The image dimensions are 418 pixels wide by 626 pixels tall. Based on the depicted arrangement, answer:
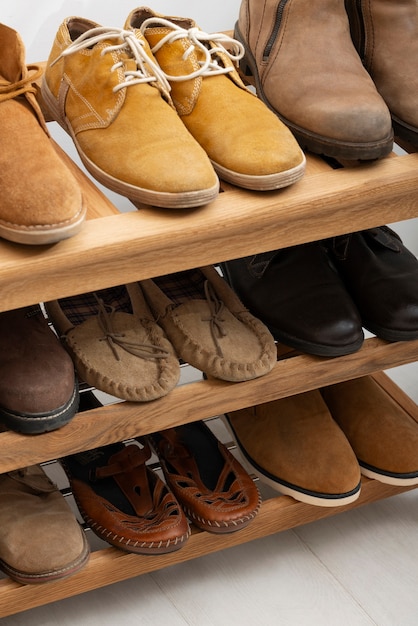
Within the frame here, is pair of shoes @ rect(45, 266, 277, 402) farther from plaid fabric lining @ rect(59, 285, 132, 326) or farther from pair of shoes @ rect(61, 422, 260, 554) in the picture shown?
pair of shoes @ rect(61, 422, 260, 554)

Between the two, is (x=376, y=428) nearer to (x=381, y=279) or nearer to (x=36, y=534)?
(x=381, y=279)

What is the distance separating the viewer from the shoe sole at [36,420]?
100 centimetres

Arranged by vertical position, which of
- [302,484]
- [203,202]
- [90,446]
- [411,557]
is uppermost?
[203,202]

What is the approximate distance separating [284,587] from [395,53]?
74 cm

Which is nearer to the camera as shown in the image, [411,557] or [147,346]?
[147,346]

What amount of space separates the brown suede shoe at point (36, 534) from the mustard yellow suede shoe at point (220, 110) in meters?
0.50

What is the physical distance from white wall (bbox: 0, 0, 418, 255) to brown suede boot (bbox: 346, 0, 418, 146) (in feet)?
1.68

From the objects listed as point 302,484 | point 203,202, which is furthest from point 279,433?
point 203,202

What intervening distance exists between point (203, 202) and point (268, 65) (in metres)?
0.25

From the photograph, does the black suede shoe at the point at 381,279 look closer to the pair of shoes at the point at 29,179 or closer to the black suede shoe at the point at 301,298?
the black suede shoe at the point at 301,298

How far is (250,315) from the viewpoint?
1175mm

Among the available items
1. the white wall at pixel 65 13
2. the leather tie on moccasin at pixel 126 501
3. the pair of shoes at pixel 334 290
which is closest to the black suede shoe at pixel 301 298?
the pair of shoes at pixel 334 290

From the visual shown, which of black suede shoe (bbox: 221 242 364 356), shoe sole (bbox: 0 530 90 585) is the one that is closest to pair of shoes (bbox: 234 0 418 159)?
black suede shoe (bbox: 221 242 364 356)

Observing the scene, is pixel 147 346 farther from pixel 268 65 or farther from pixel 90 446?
pixel 268 65
